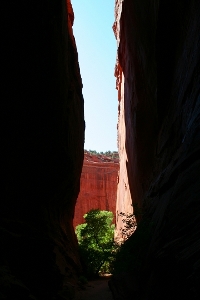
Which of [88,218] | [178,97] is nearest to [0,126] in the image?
[178,97]

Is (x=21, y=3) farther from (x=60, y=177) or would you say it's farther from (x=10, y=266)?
(x=60, y=177)

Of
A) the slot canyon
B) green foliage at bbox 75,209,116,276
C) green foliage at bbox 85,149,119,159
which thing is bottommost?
green foliage at bbox 75,209,116,276

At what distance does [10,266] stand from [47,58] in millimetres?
7485

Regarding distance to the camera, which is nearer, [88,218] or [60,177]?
[60,177]

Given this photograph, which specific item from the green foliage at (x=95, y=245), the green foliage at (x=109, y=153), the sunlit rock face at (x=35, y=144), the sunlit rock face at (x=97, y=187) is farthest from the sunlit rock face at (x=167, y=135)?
the green foliage at (x=109, y=153)

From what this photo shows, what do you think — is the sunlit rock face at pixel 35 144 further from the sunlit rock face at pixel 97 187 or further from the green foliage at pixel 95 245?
the sunlit rock face at pixel 97 187

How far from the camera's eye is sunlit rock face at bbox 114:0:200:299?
4.71m

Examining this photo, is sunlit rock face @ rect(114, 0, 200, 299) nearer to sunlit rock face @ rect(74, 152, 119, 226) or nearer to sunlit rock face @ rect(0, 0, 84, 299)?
sunlit rock face @ rect(0, 0, 84, 299)

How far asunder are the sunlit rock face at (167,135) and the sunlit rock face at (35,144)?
294 centimetres

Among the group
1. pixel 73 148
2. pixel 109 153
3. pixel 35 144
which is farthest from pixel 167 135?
pixel 109 153

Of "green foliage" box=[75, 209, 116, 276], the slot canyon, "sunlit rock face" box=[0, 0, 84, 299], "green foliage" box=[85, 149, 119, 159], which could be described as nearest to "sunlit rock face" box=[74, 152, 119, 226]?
"green foliage" box=[85, 149, 119, 159]

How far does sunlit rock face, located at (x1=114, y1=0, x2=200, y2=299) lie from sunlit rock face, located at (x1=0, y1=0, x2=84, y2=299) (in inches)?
116

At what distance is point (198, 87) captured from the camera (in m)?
7.60

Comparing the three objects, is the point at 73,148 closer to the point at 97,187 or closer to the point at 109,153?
the point at 97,187
